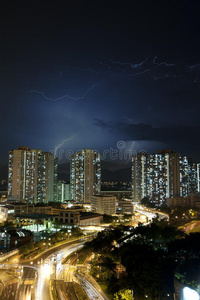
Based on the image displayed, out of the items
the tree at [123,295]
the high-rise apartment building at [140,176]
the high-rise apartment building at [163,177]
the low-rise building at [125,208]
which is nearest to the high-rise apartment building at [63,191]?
the high-rise apartment building at [140,176]

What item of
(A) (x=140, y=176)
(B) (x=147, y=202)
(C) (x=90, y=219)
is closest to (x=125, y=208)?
(B) (x=147, y=202)

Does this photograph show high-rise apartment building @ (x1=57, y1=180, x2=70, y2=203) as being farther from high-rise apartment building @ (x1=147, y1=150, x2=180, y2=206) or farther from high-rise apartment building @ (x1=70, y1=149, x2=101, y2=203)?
high-rise apartment building @ (x1=147, y1=150, x2=180, y2=206)

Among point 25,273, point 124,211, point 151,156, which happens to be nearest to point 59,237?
point 25,273

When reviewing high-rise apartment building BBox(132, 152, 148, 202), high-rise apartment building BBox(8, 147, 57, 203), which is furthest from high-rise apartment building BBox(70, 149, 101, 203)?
high-rise apartment building BBox(132, 152, 148, 202)

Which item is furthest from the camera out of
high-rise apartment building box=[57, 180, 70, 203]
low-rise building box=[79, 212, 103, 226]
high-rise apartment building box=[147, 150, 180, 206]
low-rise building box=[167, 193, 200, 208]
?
high-rise apartment building box=[57, 180, 70, 203]

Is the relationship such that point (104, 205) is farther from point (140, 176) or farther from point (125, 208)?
point (140, 176)
